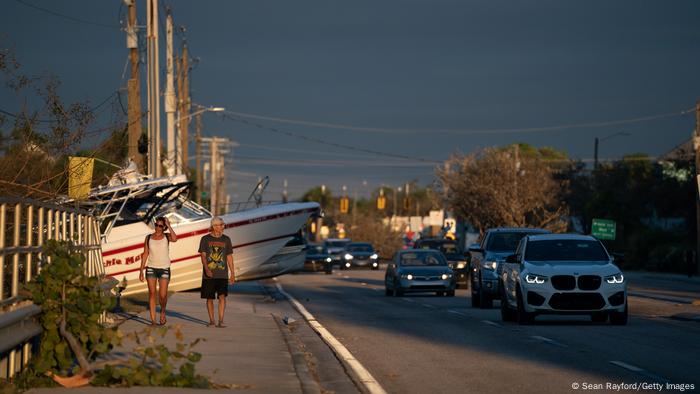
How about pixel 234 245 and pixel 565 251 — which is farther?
pixel 234 245

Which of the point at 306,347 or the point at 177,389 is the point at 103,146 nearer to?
the point at 306,347

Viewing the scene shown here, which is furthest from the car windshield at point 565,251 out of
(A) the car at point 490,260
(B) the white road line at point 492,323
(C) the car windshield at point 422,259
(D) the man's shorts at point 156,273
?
(C) the car windshield at point 422,259

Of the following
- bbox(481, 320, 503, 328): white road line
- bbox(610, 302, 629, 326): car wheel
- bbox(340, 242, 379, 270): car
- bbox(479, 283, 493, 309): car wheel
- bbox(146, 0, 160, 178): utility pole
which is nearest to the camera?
bbox(610, 302, 629, 326): car wheel

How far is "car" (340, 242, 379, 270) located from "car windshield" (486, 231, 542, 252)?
43321 mm

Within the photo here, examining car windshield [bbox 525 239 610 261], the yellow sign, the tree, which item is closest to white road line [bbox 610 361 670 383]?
car windshield [bbox 525 239 610 261]

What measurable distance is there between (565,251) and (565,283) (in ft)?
5.17

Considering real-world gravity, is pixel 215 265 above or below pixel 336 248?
below

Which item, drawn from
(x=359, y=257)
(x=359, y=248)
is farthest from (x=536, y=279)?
(x=359, y=248)

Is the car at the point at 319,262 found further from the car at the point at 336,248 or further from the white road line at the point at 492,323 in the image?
the white road line at the point at 492,323

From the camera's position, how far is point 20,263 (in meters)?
12.7

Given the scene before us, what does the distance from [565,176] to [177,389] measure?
90.6 m

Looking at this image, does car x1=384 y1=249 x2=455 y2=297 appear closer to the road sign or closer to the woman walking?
the woman walking

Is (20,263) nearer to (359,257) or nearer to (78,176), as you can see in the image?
(78,176)

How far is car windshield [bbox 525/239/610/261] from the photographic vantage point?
76.8ft
